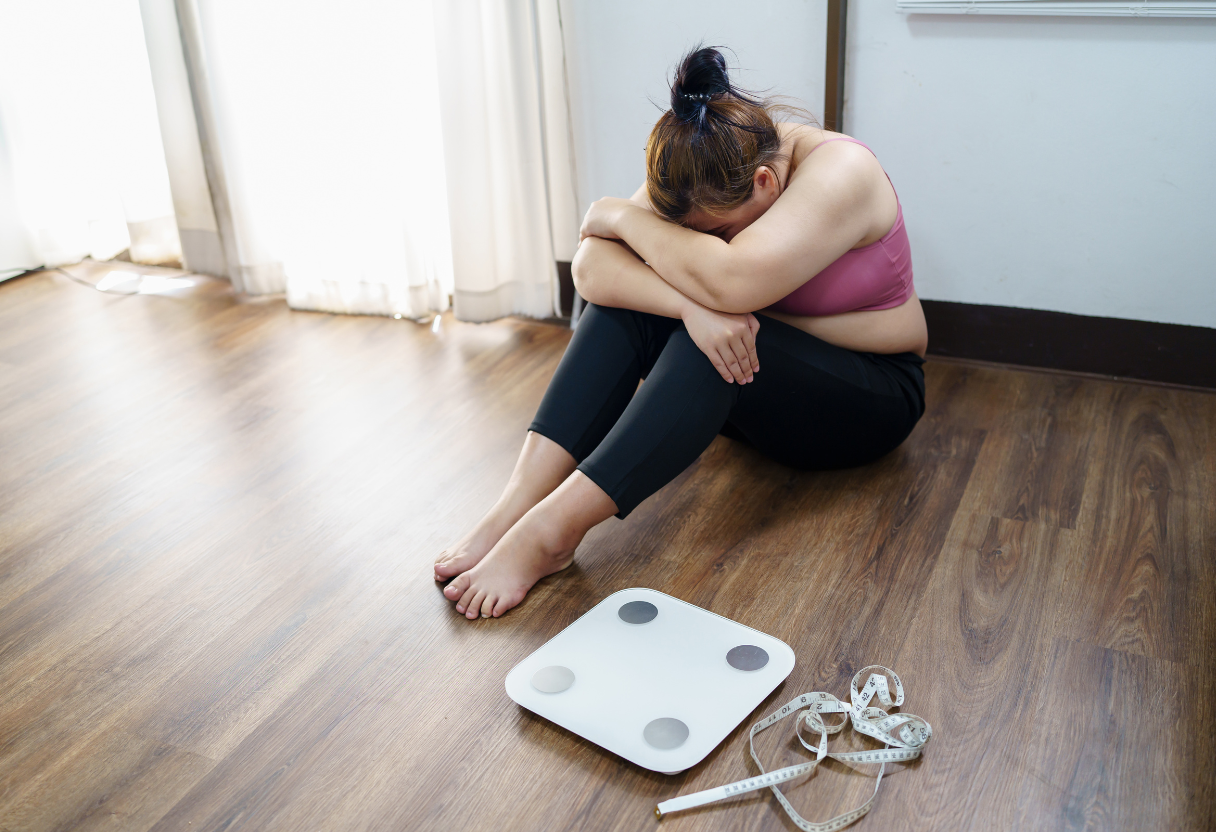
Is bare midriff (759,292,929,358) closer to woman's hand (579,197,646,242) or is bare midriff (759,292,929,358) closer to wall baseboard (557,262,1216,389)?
woman's hand (579,197,646,242)

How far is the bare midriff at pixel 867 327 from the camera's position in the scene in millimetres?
1495

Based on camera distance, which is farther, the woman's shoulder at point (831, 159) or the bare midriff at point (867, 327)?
the bare midriff at point (867, 327)

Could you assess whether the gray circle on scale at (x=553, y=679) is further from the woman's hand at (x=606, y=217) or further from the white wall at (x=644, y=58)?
the white wall at (x=644, y=58)

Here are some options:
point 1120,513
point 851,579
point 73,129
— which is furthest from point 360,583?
point 73,129

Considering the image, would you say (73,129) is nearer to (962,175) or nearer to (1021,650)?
(962,175)

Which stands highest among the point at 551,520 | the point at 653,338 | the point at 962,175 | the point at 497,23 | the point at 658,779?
the point at 497,23

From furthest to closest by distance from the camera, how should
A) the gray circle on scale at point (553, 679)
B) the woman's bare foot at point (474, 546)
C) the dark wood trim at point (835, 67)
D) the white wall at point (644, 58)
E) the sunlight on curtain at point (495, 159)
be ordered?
1. the sunlight on curtain at point (495, 159)
2. the white wall at point (644, 58)
3. the dark wood trim at point (835, 67)
4. the woman's bare foot at point (474, 546)
5. the gray circle on scale at point (553, 679)

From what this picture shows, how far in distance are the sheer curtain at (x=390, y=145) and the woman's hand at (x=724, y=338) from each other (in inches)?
40.3

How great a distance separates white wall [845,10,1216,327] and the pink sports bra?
1.78 feet

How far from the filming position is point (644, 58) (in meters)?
2.12

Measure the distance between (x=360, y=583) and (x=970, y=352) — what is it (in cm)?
138

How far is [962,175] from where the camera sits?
→ 1.94 m

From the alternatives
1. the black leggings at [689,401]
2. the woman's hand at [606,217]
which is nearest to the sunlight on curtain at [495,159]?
the woman's hand at [606,217]

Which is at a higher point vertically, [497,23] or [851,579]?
[497,23]
